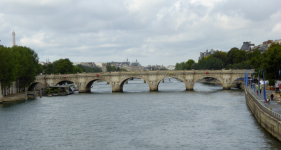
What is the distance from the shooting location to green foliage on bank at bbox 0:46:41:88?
63.2 meters

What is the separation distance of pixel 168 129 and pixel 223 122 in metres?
7.37

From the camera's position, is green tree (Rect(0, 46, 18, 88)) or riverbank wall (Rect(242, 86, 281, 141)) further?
green tree (Rect(0, 46, 18, 88))

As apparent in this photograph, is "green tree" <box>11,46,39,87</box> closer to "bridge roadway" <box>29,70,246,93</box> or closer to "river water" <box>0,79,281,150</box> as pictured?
"bridge roadway" <box>29,70,246,93</box>

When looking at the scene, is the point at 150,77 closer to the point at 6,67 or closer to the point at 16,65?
the point at 16,65

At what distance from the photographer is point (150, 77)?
285 ft

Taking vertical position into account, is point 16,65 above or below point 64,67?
below

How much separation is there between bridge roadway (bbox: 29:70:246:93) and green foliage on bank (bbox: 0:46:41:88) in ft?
33.2

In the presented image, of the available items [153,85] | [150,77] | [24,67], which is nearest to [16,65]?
[24,67]

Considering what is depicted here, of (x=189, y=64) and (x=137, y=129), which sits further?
(x=189, y=64)

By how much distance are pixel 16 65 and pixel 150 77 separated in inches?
1419

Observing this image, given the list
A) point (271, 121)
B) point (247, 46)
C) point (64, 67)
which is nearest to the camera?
point (271, 121)

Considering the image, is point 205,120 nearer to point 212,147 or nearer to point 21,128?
point 212,147

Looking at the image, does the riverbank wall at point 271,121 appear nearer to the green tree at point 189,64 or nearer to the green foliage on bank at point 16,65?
the green foliage on bank at point 16,65

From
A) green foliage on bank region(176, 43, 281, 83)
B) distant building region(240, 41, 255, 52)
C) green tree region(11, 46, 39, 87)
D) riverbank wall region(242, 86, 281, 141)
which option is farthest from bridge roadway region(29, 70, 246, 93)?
distant building region(240, 41, 255, 52)
